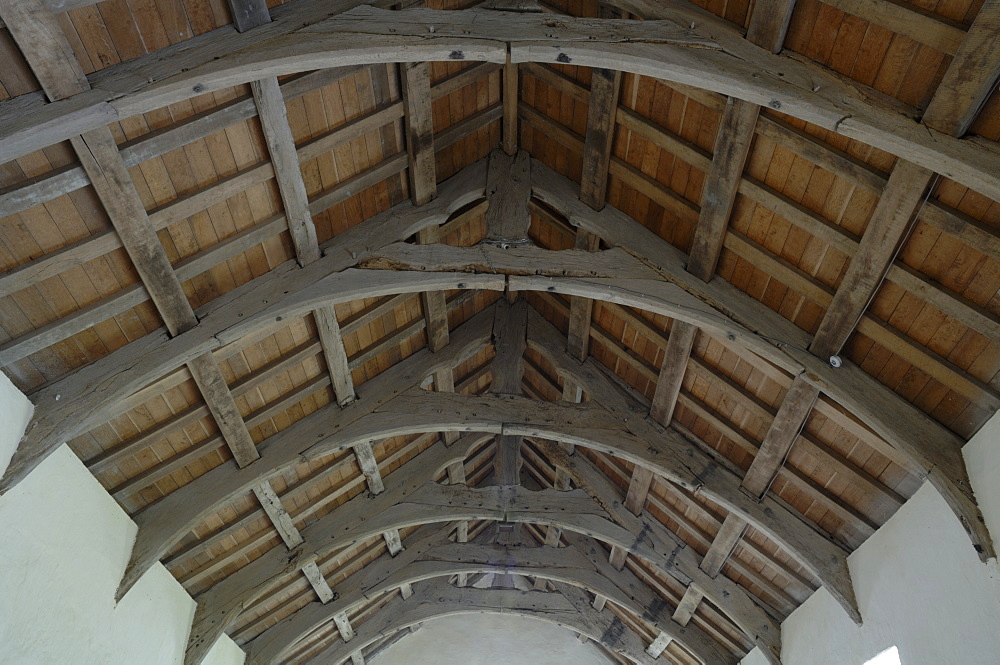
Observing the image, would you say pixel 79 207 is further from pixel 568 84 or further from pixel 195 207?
pixel 568 84

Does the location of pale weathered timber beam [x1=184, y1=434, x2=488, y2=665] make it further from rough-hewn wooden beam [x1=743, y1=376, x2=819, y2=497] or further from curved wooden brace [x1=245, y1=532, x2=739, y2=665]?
rough-hewn wooden beam [x1=743, y1=376, x2=819, y2=497]

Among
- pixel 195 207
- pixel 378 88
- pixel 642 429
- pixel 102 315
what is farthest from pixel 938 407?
pixel 102 315

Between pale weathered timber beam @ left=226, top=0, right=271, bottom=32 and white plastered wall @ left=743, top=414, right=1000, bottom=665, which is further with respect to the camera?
white plastered wall @ left=743, top=414, right=1000, bottom=665

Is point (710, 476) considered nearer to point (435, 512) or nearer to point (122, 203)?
point (435, 512)

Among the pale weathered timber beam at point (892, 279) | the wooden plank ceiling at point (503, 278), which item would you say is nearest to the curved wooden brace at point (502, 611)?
the wooden plank ceiling at point (503, 278)

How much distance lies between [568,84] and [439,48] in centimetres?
188

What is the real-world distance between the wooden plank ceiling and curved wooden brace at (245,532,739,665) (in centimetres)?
7

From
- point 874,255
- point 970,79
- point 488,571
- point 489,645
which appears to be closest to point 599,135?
point 874,255

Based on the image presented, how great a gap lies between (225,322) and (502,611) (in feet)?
24.7

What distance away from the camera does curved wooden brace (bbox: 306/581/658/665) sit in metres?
11.3

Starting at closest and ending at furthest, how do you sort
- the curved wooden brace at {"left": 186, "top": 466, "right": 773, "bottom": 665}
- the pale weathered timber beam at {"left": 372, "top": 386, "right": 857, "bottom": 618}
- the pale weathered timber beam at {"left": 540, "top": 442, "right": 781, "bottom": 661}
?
1. the pale weathered timber beam at {"left": 372, "top": 386, "right": 857, "bottom": 618}
2. the pale weathered timber beam at {"left": 540, "top": 442, "right": 781, "bottom": 661}
3. the curved wooden brace at {"left": 186, "top": 466, "right": 773, "bottom": 665}

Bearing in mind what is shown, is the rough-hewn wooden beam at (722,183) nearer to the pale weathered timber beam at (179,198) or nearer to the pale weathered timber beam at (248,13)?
the pale weathered timber beam at (179,198)

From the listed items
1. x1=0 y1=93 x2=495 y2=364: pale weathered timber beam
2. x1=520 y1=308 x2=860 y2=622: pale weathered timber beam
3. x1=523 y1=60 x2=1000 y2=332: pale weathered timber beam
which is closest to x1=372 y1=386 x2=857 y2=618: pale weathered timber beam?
x1=520 y1=308 x2=860 y2=622: pale weathered timber beam

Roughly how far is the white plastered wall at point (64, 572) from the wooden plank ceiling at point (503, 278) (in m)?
0.23
